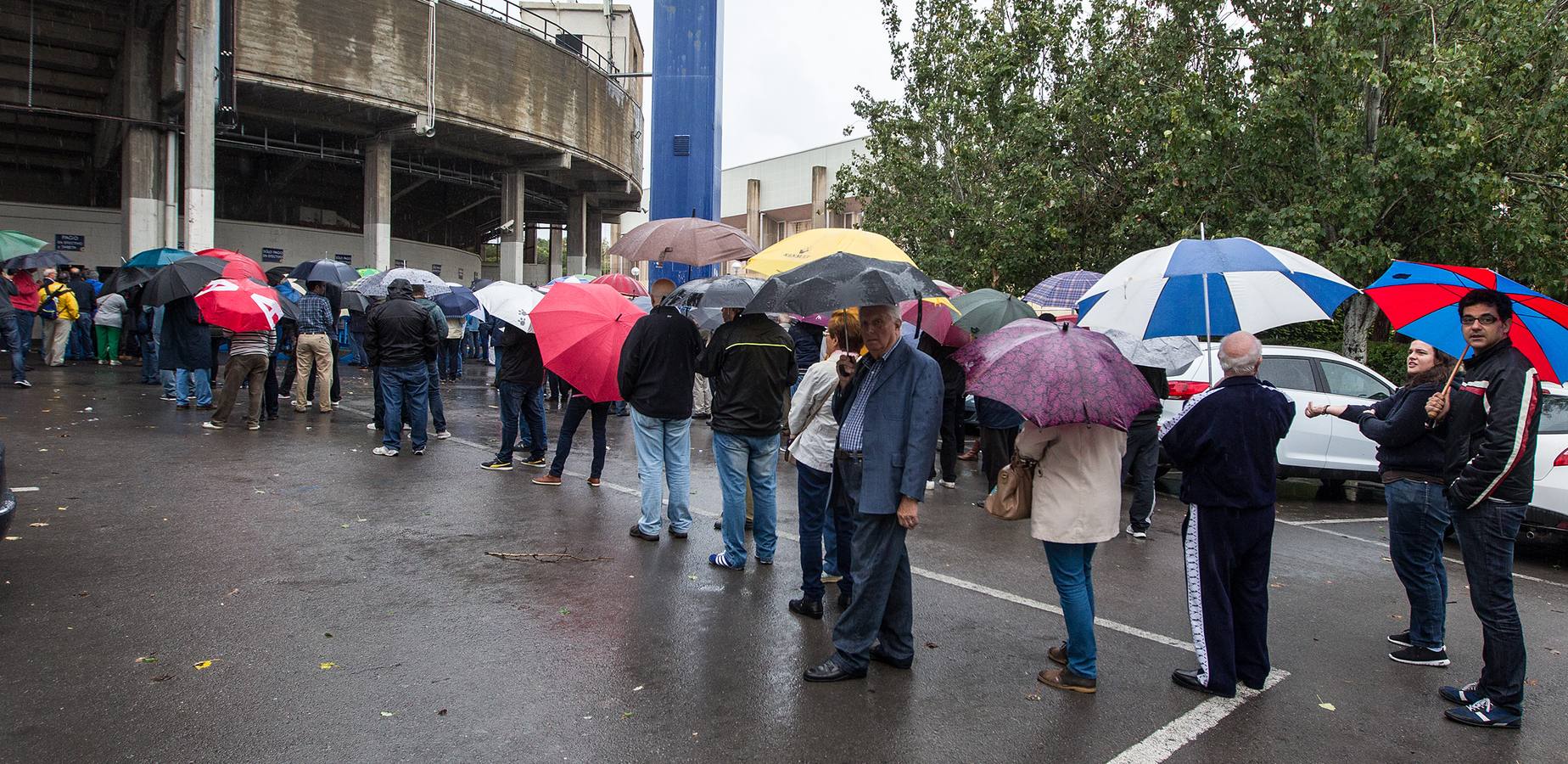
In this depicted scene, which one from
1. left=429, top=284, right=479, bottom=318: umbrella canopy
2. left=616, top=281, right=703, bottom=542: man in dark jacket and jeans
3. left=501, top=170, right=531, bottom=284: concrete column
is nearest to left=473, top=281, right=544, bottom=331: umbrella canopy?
left=616, top=281, right=703, bottom=542: man in dark jacket and jeans

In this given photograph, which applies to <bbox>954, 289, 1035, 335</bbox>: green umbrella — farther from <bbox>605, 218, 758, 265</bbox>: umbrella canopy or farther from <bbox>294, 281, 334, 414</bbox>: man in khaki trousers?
<bbox>294, 281, 334, 414</bbox>: man in khaki trousers

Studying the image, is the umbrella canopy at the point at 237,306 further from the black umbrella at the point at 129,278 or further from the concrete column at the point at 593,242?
the concrete column at the point at 593,242

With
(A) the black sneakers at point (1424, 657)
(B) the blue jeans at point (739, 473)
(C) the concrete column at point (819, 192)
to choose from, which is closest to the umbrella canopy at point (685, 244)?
(B) the blue jeans at point (739, 473)

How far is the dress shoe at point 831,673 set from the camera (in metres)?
4.57

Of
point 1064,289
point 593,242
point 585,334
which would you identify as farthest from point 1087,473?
point 593,242

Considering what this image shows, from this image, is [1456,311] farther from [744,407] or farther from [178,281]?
[178,281]

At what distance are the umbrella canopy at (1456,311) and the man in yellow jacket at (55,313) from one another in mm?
19246

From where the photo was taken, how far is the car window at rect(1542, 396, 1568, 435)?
790 cm

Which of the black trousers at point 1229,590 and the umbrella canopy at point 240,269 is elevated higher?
the umbrella canopy at point 240,269

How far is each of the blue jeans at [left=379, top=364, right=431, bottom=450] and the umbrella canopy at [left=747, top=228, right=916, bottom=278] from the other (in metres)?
5.28

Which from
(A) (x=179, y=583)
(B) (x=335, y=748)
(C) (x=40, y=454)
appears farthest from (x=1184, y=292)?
(C) (x=40, y=454)

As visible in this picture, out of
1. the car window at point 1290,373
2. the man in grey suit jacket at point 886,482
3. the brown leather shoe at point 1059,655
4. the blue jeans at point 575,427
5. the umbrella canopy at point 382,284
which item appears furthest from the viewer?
the umbrella canopy at point 382,284

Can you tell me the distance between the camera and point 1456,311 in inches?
198

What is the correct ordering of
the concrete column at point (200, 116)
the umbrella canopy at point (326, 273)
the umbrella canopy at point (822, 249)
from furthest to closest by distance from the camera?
the concrete column at point (200, 116) → the umbrella canopy at point (326, 273) → the umbrella canopy at point (822, 249)
